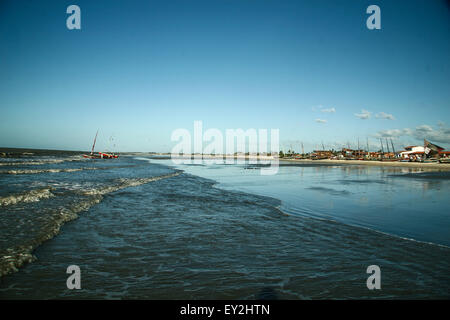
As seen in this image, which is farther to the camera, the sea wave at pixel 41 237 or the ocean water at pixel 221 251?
the sea wave at pixel 41 237

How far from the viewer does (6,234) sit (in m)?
5.57

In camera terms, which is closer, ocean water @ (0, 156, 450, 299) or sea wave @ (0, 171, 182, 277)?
ocean water @ (0, 156, 450, 299)

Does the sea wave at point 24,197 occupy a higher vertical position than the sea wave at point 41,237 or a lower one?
higher

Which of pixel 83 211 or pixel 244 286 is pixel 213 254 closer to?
pixel 244 286

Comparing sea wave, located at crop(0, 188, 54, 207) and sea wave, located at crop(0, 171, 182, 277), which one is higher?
sea wave, located at crop(0, 188, 54, 207)

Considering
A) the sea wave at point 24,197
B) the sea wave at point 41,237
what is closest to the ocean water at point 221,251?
the sea wave at point 41,237

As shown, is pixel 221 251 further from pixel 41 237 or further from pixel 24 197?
pixel 24 197

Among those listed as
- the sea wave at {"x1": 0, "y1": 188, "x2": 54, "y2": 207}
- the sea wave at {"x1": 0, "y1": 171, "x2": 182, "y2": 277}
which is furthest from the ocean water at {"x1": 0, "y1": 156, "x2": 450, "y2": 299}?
the sea wave at {"x1": 0, "y1": 188, "x2": 54, "y2": 207}

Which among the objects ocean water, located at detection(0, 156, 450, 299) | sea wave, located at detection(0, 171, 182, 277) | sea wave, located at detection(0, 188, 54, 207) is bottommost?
ocean water, located at detection(0, 156, 450, 299)

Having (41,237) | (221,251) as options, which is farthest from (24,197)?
(221,251)

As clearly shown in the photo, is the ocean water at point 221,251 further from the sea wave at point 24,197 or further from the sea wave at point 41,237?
the sea wave at point 24,197

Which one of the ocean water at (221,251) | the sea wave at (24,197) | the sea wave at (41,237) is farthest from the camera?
the sea wave at (24,197)

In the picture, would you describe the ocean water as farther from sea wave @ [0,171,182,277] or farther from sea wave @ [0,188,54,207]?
sea wave @ [0,188,54,207]

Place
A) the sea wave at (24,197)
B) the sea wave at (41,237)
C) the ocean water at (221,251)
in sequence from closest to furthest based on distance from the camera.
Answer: the ocean water at (221,251), the sea wave at (41,237), the sea wave at (24,197)
